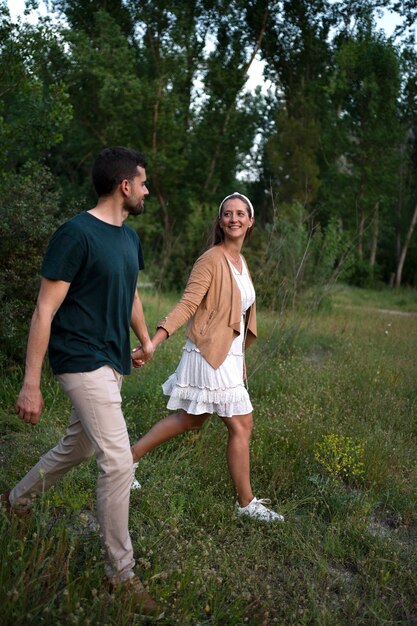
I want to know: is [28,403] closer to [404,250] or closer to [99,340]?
[99,340]

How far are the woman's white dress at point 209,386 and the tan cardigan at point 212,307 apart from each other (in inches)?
2.6

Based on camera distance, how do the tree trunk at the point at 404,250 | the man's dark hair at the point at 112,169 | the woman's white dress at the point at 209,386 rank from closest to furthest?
the man's dark hair at the point at 112,169
the woman's white dress at the point at 209,386
the tree trunk at the point at 404,250

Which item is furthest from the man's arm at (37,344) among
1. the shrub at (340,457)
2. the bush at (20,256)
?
the bush at (20,256)

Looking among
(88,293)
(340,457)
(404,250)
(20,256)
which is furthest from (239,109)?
(88,293)

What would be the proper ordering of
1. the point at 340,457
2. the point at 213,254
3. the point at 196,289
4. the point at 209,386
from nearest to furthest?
1. the point at 209,386
2. the point at 196,289
3. the point at 213,254
4. the point at 340,457

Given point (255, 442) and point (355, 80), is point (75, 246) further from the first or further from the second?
point (355, 80)

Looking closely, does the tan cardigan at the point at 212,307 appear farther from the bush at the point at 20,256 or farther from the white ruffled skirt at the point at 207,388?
the bush at the point at 20,256

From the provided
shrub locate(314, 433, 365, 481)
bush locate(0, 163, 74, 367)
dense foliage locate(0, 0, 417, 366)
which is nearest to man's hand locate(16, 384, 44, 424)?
shrub locate(314, 433, 365, 481)

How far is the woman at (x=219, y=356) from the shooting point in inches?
156

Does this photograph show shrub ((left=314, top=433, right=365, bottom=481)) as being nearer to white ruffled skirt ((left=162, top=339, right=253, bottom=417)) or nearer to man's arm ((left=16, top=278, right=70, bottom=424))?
white ruffled skirt ((left=162, top=339, right=253, bottom=417))

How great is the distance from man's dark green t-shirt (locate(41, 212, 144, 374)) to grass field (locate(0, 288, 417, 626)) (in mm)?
735

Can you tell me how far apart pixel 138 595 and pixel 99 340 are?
113 cm

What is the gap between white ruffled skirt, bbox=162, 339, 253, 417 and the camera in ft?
12.9

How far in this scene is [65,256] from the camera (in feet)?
9.33
